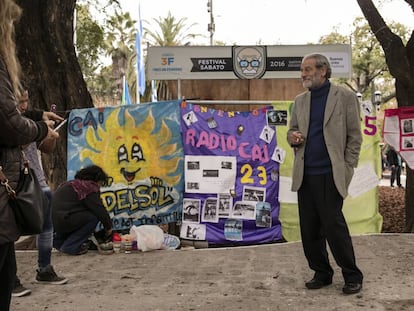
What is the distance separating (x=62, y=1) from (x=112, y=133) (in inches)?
100

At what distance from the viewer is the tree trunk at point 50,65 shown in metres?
7.45

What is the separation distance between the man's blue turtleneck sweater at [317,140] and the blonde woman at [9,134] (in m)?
2.33

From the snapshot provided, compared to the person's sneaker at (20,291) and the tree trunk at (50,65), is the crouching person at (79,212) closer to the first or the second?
the tree trunk at (50,65)

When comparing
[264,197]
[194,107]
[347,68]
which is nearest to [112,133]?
[194,107]

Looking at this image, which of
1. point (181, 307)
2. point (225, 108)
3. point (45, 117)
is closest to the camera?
point (45, 117)

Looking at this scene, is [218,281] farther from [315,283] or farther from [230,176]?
[230,176]

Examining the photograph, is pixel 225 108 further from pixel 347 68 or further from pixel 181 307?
pixel 181 307

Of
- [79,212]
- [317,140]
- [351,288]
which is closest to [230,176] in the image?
[79,212]

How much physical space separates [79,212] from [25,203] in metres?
3.32

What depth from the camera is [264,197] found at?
21.9 feet

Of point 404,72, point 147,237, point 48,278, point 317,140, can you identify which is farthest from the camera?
point 404,72

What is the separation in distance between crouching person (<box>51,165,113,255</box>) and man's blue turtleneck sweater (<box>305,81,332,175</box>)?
8.94 feet

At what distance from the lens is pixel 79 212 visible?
20.0 ft

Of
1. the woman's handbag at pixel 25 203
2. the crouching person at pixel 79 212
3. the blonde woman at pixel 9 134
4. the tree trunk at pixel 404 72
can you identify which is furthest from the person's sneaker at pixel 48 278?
the tree trunk at pixel 404 72
